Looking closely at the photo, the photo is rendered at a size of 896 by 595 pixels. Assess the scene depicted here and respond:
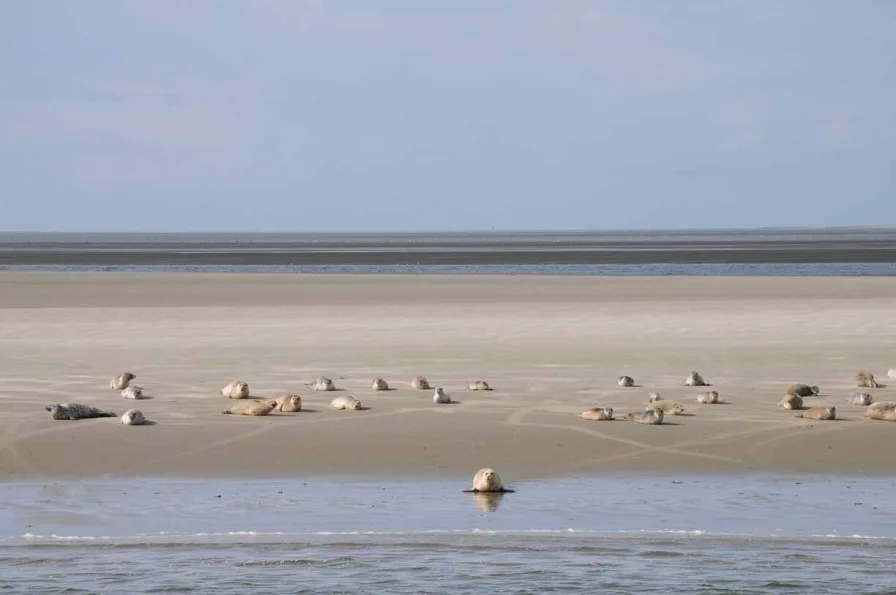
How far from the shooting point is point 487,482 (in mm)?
9695

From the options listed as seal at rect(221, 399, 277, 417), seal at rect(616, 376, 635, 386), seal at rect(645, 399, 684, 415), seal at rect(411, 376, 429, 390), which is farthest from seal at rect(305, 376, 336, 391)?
seal at rect(645, 399, 684, 415)

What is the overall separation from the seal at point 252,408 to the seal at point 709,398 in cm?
429

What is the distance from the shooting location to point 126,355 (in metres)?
18.5

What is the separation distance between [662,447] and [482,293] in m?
21.7

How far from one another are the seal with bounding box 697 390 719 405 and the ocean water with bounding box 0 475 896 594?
3.30 m

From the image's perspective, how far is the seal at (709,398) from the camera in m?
13.6

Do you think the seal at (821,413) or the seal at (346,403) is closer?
the seal at (821,413)

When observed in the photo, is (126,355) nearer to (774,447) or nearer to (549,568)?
(774,447)

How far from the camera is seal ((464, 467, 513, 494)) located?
9688mm

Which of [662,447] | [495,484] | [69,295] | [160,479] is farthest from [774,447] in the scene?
[69,295]

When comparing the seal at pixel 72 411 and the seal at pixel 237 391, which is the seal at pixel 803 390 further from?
the seal at pixel 72 411

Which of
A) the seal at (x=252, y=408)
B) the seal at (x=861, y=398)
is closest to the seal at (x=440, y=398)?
the seal at (x=252, y=408)

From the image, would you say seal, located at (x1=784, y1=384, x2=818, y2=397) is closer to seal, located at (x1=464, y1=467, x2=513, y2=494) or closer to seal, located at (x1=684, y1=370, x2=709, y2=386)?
seal, located at (x1=684, y1=370, x2=709, y2=386)

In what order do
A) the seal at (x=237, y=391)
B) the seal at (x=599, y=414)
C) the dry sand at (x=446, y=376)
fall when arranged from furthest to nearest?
1. the seal at (x=237, y=391)
2. the seal at (x=599, y=414)
3. the dry sand at (x=446, y=376)
